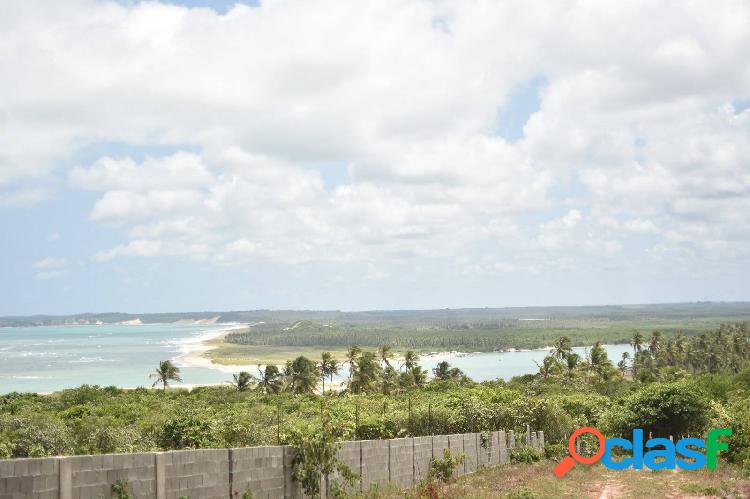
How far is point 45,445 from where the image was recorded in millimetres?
30734

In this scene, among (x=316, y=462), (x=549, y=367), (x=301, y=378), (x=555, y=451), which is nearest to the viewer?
(x=316, y=462)

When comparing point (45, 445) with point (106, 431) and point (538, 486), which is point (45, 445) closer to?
point (106, 431)

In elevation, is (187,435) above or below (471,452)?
below

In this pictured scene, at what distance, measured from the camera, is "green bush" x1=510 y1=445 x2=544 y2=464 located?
25.6m

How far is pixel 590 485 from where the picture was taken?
19422mm

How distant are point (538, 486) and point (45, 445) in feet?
71.9

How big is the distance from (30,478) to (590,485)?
14769 millimetres

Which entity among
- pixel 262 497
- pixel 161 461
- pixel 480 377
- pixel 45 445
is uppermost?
pixel 161 461

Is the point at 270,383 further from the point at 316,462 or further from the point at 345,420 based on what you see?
the point at 316,462

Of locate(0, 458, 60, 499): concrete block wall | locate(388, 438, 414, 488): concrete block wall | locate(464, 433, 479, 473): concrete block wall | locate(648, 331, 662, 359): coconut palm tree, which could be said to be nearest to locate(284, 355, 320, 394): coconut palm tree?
locate(464, 433, 479, 473): concrete block wall

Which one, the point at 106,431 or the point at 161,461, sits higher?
the point at 161,461

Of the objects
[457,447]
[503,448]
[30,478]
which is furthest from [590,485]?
[30,478]

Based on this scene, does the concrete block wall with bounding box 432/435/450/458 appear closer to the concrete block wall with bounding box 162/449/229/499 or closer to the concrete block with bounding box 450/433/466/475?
the concrete block with bounding box 450/433/466/475

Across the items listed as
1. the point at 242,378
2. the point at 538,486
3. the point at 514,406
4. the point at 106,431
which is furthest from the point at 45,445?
the point at 242,378
